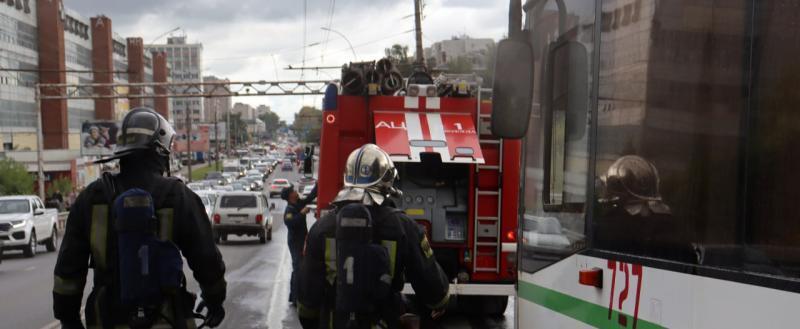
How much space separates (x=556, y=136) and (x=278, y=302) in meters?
10.2

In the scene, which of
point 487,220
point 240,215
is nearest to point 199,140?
point 240,215

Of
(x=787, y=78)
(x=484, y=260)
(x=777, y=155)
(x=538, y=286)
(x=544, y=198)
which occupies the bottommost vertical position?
(x=484, y=260)

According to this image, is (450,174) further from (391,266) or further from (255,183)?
(255,183)

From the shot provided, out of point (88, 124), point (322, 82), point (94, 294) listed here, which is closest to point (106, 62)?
point (88, 124)

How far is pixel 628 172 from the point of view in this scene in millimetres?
3771

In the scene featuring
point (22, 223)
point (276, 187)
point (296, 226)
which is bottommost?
point (276, 187)

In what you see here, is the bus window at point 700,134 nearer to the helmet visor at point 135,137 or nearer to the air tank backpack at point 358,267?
the air tank backpack at point 358,267

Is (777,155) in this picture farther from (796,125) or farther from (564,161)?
(564,161)

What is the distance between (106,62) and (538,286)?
86.2 m

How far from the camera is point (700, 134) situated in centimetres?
329

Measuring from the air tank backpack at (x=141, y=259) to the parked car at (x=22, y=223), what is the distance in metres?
21.0

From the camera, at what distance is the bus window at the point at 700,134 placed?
2.89 m

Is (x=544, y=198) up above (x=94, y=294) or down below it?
above

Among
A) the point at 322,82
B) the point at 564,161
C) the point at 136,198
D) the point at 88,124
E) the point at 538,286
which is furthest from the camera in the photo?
the point at 88,124
